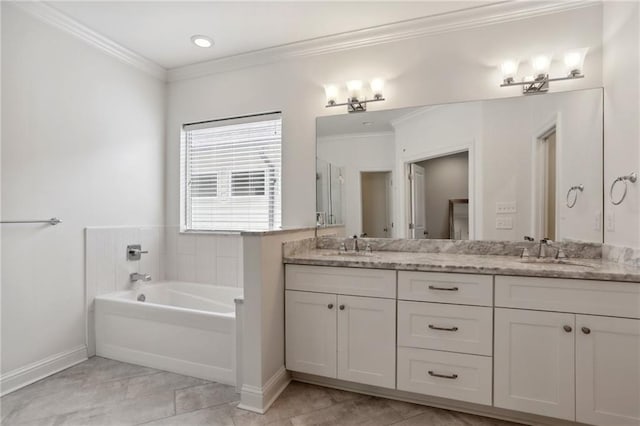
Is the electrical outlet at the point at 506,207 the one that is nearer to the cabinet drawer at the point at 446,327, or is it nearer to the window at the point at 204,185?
the cabinet drawer at the point at 446,327

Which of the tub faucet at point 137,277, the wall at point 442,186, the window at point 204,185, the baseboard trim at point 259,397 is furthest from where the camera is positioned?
the window at point 204,185

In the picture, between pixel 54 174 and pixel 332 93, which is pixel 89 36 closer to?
pixel 54 174

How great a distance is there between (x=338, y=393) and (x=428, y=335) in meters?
0.69

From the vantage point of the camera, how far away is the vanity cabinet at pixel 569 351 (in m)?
1.43

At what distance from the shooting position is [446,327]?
1.69 metres

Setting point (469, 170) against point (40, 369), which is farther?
point (469, 170)

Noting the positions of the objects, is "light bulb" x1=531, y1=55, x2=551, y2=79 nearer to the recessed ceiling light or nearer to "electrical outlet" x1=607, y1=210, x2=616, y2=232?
"electrical outlet" x1=607, y1=210, x2=616, y2=232

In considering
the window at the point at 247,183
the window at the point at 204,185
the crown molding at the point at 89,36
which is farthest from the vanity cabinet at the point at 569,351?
the crown molding at the point at 89,36

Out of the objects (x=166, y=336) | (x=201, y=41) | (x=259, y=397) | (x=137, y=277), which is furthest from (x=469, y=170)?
(x=137, y=277)

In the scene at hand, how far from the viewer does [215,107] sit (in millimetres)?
2924

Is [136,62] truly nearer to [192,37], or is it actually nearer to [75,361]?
[192,37]

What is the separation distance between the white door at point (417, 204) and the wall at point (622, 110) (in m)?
1.04

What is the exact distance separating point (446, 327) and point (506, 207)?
3.16ft

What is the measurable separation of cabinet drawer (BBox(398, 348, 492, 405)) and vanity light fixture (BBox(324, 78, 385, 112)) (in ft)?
5.67
